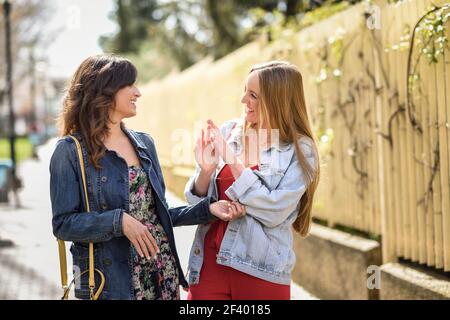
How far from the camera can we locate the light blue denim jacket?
293cm

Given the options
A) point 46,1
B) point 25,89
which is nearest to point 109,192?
point 46,1

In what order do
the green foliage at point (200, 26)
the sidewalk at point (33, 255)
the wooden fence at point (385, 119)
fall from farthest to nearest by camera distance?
the green foliage at point (200, 26), the sidewalk at point (33, 255), the wooden fence at point (385, 119)

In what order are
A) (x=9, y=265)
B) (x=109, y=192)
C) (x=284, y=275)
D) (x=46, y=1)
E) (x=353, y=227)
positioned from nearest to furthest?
(x=109, y=192)
(x=284, y=275)
(x=353, y=227)
(x=9, y=265)
(x=46, y=1)

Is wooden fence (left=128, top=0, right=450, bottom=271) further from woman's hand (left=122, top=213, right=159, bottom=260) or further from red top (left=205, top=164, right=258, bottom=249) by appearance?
woman's hand (left=122, top=213, right=159, bottom=260)

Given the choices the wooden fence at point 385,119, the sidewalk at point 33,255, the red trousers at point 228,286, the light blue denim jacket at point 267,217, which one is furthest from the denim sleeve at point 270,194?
the sidewalk at point 33,255

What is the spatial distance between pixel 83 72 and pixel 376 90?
126 inches

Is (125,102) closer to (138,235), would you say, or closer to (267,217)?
(138,235)

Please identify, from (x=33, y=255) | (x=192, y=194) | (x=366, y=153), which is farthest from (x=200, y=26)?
(x=192, y=194)

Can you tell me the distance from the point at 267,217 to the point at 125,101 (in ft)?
2.52

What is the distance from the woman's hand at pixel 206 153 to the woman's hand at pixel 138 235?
0.45m

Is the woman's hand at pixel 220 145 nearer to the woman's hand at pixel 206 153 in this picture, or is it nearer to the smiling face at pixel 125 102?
the woman's hand at pixel 206 153

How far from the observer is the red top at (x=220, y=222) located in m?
3.09

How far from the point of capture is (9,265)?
8094mm
